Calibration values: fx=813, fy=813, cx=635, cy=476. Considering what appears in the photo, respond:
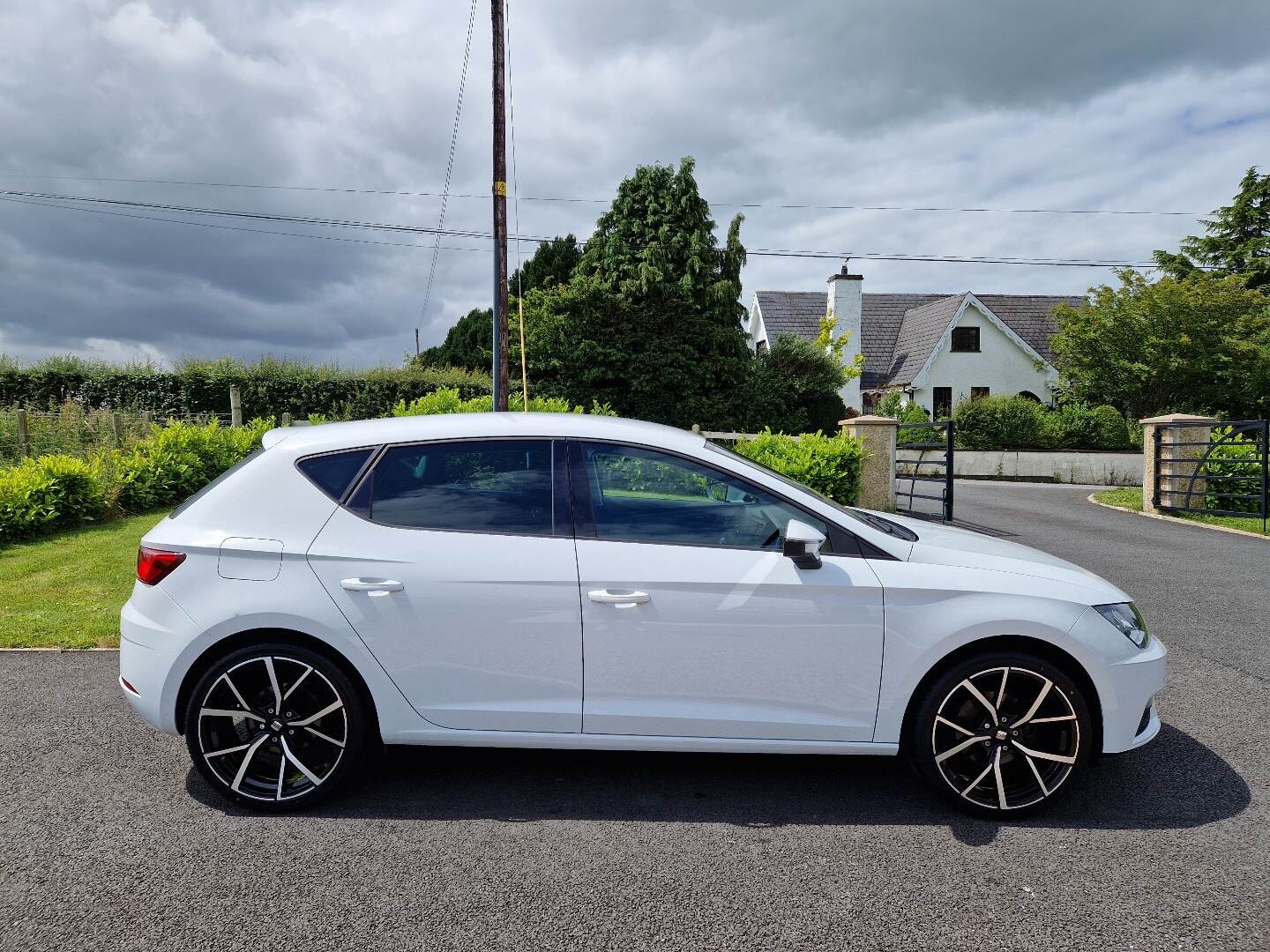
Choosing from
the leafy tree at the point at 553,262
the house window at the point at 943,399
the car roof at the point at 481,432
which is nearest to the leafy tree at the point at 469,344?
the leafy tree at the point at 553,262

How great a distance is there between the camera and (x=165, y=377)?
69.3 feet

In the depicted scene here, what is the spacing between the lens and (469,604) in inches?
131

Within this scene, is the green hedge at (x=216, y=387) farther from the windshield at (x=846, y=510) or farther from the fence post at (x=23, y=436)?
the windshield at (x=846, y=510)

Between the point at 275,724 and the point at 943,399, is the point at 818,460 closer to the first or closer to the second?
the point at 275,724

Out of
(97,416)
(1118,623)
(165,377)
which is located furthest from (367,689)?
(165,377)

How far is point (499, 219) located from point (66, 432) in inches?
328

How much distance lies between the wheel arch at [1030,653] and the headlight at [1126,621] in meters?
0.25

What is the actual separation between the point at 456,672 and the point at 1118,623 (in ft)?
9.10

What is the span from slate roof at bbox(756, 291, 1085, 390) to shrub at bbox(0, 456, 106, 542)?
103ft

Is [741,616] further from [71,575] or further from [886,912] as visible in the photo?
[71,575]

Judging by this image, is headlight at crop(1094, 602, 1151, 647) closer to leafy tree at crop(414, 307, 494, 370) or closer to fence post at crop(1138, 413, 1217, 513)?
fence post at crop(1138, 413, 1217, 513)

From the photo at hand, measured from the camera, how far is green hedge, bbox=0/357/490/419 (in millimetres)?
20281

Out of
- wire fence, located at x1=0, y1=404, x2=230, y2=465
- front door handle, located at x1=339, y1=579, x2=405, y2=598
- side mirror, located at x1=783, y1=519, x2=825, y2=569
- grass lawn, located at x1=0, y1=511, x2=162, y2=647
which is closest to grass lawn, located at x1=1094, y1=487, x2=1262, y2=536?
side mirror, located at x1=783, y1=519, x2=825, y2=569

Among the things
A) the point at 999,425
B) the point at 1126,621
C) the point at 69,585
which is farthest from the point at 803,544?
the point at 999,425
